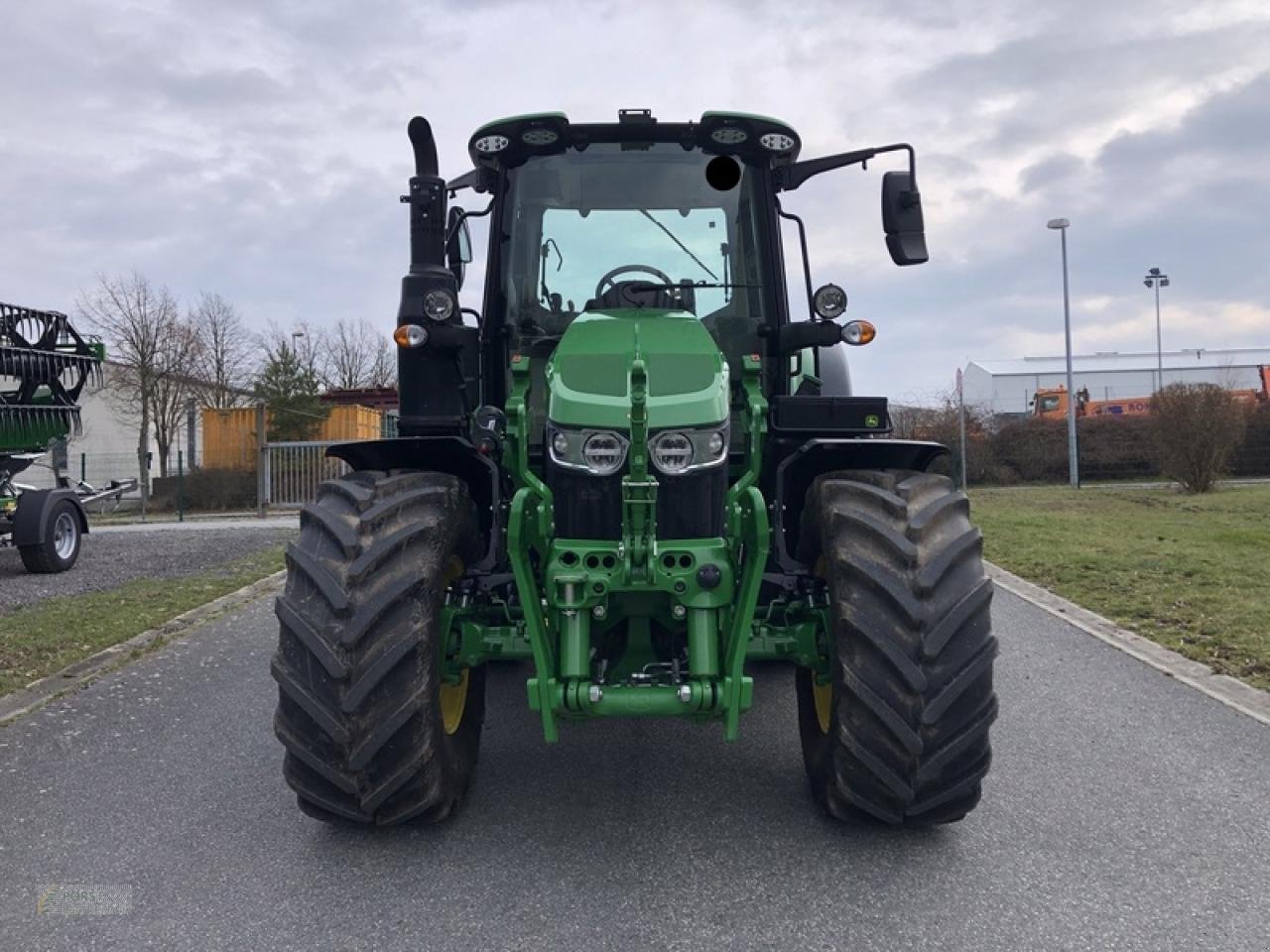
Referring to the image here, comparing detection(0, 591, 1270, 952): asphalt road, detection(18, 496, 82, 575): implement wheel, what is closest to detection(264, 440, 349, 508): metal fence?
detection(18, 496, 82, 575): implement wheel

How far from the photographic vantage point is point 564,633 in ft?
11.2

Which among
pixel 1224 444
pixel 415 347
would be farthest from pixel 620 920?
pixel 1224 444

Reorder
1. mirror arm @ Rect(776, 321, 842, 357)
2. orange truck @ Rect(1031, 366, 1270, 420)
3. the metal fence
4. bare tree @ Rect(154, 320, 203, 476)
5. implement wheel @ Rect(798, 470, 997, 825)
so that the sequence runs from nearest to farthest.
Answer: implement wheel @ Rect(798, 470, 997, 825) → mirror arm @ Rect(776, 321, 842, 357) → the metal fence → bare tree @ Rect(154, 320, 203, 476) → orange truck @ Rect(1031, 366, 1270, 420)

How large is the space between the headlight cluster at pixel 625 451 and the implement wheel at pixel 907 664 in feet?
1.71

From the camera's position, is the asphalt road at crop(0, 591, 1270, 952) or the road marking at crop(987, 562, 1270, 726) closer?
the asphalt road at crop(0, 591, 1270, 952)

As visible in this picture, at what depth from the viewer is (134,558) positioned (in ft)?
41.1

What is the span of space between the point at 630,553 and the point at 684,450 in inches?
16.2

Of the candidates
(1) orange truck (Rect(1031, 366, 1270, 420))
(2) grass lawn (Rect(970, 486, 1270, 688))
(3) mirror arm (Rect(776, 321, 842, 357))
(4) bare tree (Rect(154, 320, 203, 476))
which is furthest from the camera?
(1) orange truck (Rect(1031, 366, 1270, 420))

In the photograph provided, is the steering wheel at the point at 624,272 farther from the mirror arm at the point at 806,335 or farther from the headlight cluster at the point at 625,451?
the headlight cluster at the point at 625,451

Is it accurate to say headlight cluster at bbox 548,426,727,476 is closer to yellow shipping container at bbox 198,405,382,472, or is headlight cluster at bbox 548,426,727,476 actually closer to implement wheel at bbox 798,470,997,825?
implement wheel at bbox 798,470,997,825

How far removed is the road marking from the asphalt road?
372 mm

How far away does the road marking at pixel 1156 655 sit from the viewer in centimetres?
539

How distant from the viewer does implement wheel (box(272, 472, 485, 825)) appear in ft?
10.9

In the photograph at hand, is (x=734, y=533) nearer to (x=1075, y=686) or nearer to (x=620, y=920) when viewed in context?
(x=620, y=920)
